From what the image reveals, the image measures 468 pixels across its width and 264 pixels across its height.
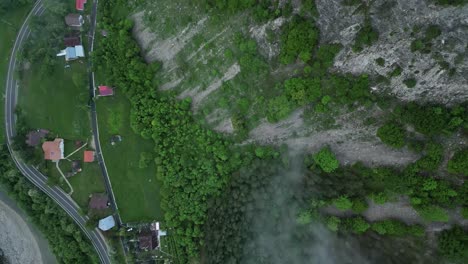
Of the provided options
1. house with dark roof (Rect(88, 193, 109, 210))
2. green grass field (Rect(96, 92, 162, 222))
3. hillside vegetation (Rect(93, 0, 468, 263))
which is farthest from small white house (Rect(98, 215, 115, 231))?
hillside vegetation (Rect(93, 0, 468, 263))

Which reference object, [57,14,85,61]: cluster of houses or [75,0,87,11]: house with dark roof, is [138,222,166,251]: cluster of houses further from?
[75,0,87,11]: house with dark roof

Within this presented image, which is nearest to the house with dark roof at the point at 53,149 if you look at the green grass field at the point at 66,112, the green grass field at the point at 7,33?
the green grass field at the point at 66,112

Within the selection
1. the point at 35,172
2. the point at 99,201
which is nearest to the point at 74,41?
the point at 35,172

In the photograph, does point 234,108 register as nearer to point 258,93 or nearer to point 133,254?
point 258,93

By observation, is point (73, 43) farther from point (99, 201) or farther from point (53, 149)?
point (99, 201)

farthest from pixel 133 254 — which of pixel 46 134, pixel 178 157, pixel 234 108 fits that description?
pixel 234 108
